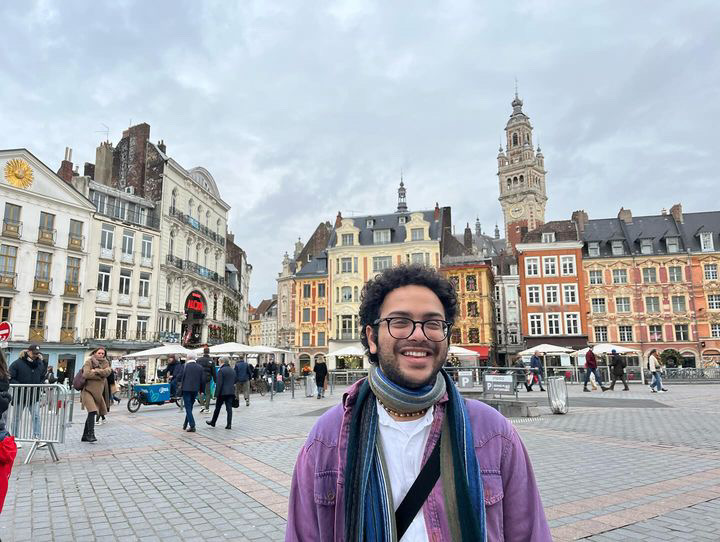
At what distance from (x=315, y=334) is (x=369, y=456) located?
167ft

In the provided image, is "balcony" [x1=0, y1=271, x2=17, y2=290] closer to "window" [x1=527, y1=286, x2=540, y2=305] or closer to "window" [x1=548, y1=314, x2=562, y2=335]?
"window" [x1=527, y1=286, x2=540, y2=305]

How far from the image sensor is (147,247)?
3675 centimetres

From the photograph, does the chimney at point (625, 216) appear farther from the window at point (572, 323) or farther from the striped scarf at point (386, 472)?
the striped scarf at point (386, 472)

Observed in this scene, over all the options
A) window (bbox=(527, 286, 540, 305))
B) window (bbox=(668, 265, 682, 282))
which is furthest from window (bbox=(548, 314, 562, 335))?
window (bbox=(668, 265, 682, 282))

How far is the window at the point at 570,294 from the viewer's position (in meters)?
45.2

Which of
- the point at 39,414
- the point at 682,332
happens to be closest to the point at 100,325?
the point at 39,414

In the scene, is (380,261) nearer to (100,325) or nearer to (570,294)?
(570,294)

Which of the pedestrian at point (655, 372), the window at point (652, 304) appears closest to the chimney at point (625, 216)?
the window at point (652, 304)

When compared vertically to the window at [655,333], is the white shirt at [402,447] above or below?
below

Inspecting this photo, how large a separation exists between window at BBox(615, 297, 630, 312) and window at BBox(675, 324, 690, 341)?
13.7 ft

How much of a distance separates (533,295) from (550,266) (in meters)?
3.12

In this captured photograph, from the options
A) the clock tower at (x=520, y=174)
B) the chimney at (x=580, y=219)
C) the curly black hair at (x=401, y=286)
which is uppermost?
the clock tower at (x=520, y=174)

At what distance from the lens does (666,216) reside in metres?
49.2

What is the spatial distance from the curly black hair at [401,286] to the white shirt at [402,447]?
0.31 m
